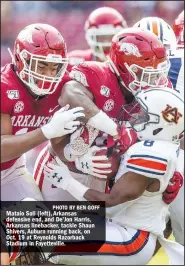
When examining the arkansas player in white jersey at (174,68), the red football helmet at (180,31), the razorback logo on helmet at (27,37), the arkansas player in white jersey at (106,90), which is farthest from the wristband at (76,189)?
the red football helmet at (180,31)

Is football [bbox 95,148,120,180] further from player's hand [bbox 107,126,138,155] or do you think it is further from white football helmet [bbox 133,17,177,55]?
white football helmet [bbox 133,17,177,55]

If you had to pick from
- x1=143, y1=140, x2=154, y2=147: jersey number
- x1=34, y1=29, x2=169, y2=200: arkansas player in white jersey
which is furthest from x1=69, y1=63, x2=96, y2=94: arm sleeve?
x1=143, y1=140, x2=154, y2=147: jersey number

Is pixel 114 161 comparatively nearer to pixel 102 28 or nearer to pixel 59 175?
pixel 59 175

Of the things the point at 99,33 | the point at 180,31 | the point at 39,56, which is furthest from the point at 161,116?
the point at 99,33

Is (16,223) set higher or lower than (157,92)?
lower

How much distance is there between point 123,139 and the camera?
8.79ft

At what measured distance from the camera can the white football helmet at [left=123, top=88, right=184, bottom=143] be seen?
252 centimetres

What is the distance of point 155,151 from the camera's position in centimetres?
→ 252

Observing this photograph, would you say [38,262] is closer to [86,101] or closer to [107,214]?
[107,214]

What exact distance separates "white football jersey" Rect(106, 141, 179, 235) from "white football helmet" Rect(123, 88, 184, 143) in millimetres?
29

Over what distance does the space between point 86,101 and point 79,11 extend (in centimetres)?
243

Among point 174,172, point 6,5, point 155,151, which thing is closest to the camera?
point 155,151

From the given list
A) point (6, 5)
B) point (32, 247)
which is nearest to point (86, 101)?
point (32, 247)

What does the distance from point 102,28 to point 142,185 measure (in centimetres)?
166
